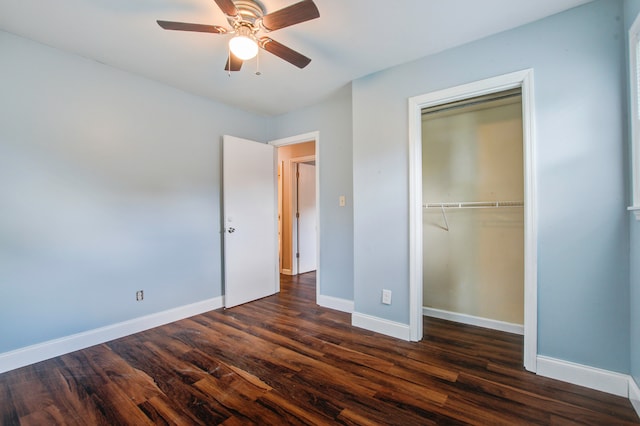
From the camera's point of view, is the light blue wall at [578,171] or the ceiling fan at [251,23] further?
the light blue wall at [578,171]

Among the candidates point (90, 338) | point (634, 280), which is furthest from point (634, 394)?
point (90, 338)

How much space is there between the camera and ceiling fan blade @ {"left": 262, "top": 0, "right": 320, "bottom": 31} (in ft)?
4.88

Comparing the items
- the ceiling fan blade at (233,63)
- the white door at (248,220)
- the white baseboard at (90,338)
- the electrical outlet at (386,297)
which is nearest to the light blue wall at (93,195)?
the white baseboard at (90,338)

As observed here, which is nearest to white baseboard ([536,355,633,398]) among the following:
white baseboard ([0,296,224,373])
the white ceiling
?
the white ceiling

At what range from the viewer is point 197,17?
1953 millimetres

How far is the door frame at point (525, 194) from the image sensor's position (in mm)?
1950

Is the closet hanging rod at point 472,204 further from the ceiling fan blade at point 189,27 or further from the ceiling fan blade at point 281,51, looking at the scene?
the ceiling fan blade at point 189,27

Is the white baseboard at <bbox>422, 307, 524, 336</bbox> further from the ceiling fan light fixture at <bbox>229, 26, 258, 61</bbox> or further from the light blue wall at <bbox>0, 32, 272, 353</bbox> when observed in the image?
the ceiling fan light fixture at <bbox>229, 26, 258, 61</bbox>

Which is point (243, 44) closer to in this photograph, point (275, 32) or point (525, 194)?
point (275, 32)

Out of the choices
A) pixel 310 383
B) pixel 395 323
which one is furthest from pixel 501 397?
pixel 310 383

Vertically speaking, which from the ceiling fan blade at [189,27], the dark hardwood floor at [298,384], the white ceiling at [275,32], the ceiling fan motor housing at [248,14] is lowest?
the dark hardwood floor at [298,384]

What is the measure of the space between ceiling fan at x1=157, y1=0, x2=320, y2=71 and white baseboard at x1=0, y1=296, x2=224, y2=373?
8.35ft

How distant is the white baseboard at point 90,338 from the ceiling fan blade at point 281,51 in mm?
2712

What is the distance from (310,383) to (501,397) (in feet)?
3.94
